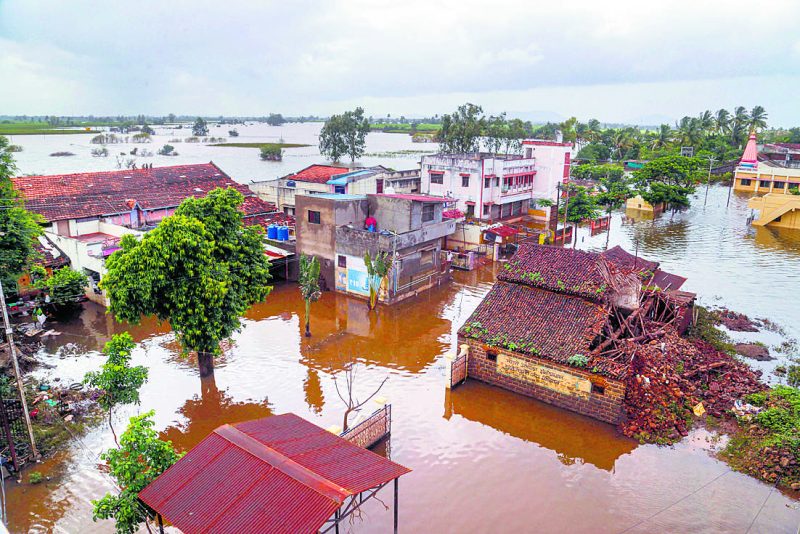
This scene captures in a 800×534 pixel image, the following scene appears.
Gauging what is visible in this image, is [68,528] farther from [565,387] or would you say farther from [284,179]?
[284,179]

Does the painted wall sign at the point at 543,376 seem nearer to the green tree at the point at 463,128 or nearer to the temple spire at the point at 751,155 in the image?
the green tree at the point at 463,128

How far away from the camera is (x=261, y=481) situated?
9.47 metres

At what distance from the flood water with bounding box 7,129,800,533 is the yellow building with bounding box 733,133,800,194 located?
3901 cm

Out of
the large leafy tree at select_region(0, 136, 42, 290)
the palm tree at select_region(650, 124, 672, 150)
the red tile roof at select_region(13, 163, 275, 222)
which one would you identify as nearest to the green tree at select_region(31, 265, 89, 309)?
the red tile roof at select_region(13, 163, 275, 222)

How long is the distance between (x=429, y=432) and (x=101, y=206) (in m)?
25.6

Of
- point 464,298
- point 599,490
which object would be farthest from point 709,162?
point 599,490

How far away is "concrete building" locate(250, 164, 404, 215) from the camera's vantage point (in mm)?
39781

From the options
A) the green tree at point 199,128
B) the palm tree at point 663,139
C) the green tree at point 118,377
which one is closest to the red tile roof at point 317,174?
the green tree at point 118,377

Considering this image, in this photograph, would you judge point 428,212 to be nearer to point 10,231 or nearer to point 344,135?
point 10,231

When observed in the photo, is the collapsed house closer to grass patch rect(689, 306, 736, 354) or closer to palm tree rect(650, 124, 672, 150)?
grass patch rect(689, 306, 736, 354)

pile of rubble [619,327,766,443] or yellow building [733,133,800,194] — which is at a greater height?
yellow building [733,133,800,194]

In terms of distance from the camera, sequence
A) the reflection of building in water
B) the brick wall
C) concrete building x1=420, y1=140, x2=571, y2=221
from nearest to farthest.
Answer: the reflection of building in water, the brick wall, concrete building x1=420, y1=140, x2=571, y2=221

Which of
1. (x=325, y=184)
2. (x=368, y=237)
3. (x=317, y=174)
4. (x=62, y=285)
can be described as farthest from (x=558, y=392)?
(x=317, y=174)

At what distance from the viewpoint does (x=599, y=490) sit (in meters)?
13.7
